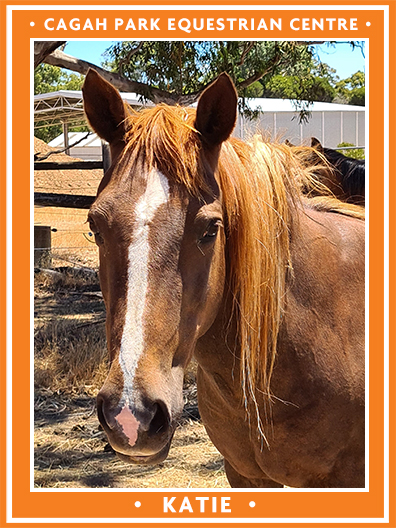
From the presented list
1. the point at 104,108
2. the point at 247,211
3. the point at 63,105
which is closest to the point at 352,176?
the point at 247,211

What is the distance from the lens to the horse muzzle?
5.30ft

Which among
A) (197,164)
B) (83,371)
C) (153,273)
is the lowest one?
(83,371)

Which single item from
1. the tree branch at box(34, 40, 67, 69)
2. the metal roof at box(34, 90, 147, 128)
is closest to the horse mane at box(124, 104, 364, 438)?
the tree branch at box(34, 40, 67, 69)

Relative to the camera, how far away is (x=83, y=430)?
514cm

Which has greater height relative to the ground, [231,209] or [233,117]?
[233,117]

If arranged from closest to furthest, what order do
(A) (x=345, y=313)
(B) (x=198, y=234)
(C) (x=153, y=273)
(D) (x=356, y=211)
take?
(C) (x=153, y=273) → (B) (x=198, y=234) → (A) (x=345, y=313) → (D) (x=356, y=211)

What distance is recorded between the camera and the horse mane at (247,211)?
6.36 ft

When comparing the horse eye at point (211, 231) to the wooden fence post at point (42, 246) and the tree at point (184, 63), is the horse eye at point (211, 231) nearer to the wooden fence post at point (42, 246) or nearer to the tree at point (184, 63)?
the tree at point (184, 63)

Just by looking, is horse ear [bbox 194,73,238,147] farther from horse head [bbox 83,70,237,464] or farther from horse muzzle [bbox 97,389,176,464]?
horse muzzle [bbox 97,389,176,464]

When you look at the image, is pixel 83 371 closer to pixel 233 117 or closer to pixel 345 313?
pixel 345 313

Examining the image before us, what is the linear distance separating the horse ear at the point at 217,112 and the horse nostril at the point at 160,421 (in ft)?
2.93

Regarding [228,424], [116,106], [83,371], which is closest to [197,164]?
[116,106]

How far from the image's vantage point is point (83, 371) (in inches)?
234
